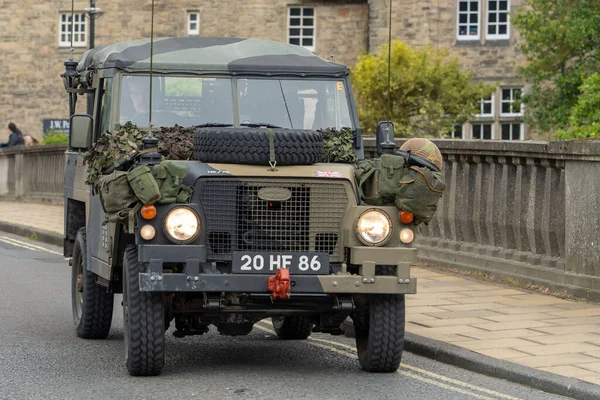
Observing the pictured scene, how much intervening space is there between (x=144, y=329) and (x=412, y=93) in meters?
30.6

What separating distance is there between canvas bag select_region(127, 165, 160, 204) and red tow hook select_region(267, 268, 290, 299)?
87 cm

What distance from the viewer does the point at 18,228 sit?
70.6 feet

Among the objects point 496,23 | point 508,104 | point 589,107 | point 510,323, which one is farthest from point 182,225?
point 496,23

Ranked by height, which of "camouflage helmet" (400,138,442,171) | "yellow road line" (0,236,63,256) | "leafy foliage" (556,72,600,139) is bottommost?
"yellow road line" (0,236,63,256)

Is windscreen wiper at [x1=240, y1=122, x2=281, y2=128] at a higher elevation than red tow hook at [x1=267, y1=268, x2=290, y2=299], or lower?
higher

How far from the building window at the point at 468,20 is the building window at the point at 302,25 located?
602cm

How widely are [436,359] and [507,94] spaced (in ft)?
122

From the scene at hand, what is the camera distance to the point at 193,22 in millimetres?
49750

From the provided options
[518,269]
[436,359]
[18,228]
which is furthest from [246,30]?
[436,359]

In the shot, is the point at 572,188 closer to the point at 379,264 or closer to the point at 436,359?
the point at 436,359

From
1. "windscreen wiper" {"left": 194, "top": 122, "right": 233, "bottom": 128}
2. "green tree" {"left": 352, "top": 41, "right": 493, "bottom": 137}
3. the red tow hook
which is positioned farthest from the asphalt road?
"green tree" {"left": 352, "top": 41, "right": 493, "bottom": 137}

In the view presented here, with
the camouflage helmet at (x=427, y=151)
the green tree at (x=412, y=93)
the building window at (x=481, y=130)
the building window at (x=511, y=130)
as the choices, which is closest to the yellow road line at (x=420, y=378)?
the camouflage helmet at (x=427, y=151)

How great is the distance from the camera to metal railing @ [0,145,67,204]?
27.0 metres

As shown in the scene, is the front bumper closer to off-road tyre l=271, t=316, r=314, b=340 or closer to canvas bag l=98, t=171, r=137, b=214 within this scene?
canvas bag l=98, t=171, r=137, b=214
